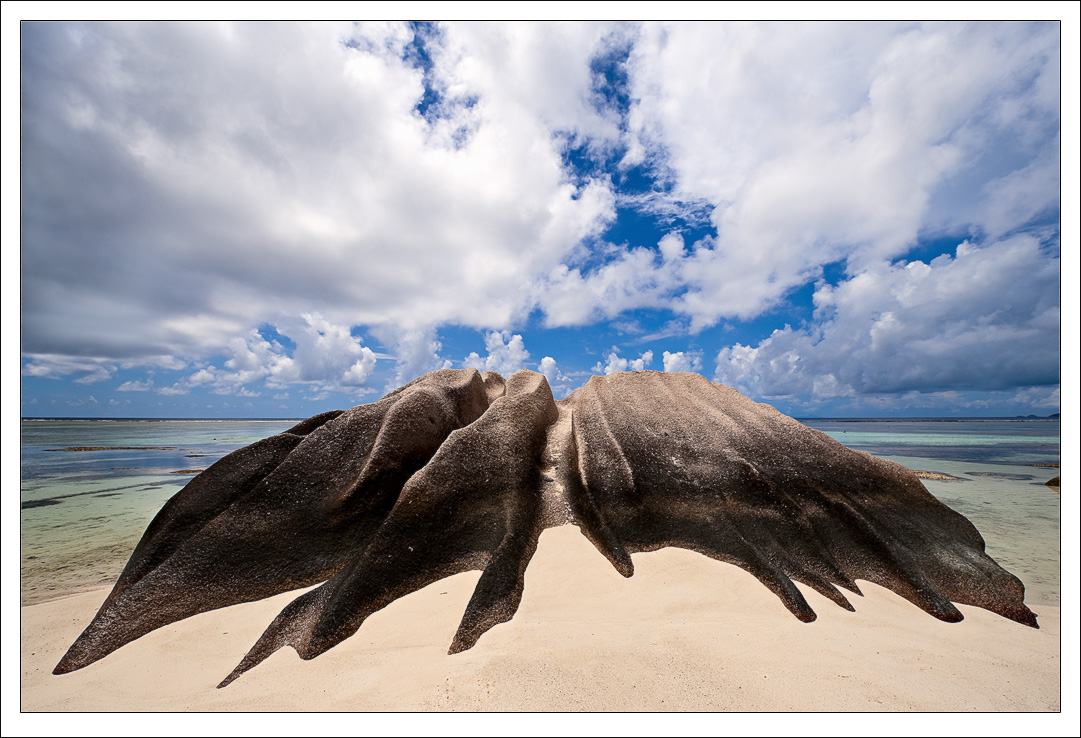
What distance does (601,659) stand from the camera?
359cm

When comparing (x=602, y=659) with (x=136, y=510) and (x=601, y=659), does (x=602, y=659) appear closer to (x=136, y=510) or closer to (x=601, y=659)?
(x=601, y=659)

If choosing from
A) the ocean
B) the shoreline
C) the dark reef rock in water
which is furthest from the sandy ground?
the ocean

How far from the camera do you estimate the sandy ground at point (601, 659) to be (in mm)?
3248

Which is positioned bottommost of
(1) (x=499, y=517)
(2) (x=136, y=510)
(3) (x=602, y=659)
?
(3) (x=602, y=659)

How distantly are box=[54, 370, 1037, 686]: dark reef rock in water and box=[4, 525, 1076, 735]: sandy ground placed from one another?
0.70 feet

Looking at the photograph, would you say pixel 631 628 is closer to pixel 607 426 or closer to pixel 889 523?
pixel 607 426

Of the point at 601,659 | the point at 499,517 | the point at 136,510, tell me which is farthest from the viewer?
the point at 136,510

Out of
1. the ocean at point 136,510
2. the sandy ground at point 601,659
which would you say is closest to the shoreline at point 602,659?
the sandy ground at point 601,659

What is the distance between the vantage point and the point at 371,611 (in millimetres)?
4277

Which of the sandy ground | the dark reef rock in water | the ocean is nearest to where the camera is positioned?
the sandy ground

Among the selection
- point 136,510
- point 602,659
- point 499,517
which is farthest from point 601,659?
point 136,510

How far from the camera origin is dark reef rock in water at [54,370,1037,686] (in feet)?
14.7

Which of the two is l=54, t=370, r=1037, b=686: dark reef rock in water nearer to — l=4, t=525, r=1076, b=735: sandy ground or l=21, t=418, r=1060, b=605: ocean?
l=4, t=525, r=1076, b=735: sandy ground

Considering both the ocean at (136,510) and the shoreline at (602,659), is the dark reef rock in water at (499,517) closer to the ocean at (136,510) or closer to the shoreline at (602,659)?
the shoreline at (602,659)
